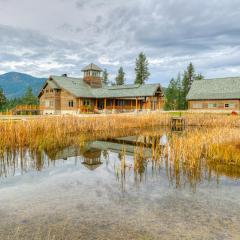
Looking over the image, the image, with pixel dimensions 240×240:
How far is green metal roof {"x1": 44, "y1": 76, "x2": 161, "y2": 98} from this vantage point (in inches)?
1816

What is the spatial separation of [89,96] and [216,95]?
24.3 metres

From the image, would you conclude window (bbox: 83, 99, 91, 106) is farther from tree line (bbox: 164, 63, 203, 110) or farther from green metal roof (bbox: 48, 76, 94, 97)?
tree line (bbox: 164, 63, 203, 110)

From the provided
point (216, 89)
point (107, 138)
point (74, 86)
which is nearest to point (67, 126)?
point (107, 138)

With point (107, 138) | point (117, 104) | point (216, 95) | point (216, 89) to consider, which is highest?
point (216, 89)

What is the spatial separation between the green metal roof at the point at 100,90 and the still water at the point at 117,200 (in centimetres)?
3292

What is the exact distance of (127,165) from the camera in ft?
41.9

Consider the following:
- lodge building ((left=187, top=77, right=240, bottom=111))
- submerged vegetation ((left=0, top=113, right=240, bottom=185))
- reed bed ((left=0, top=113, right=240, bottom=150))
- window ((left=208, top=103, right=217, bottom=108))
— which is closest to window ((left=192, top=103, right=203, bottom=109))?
lodge building ((left=187, top=77, right=240, bottom=111))

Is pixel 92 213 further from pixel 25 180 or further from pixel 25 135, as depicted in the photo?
pixel 25 135

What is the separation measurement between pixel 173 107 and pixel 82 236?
80.2 meters

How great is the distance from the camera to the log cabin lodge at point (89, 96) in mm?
46500

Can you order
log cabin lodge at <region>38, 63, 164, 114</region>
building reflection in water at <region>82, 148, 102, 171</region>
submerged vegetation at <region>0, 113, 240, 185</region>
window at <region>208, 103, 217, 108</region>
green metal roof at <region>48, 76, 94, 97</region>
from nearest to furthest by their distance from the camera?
1. submerged vegetation at <region>0, 113, 240, 185</region>
2. building reflection in water at <region>82, 148, 102, 171</region>
3. log cabin lodge at <region>38, 63, 164, 114</region>
4. green metal roof at <region>48, 76, 94, 97</region>
5. window at <region>208, 103, 217, 108</region>

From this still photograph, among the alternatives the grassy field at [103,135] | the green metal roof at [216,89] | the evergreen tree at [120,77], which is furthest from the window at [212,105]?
the evergreen tree at [120,77]

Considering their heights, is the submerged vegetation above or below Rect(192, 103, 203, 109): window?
below

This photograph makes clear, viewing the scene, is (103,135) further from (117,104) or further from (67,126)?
(117,104)
